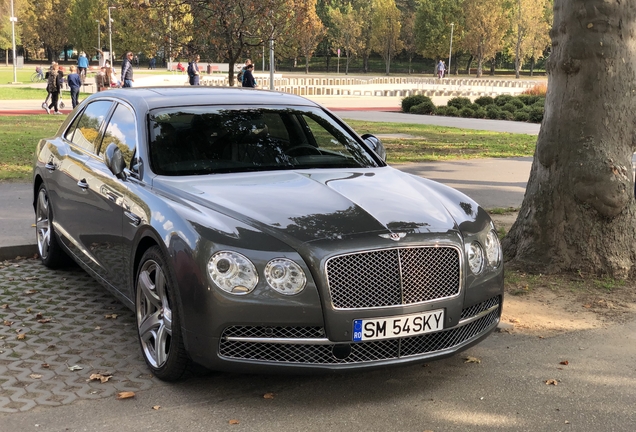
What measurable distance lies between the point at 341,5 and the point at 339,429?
103355 mm

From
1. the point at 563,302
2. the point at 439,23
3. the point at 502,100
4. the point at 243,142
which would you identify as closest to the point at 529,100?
the point at 502,100

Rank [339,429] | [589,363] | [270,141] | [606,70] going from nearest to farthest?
[339,429] → [589,363] → [270,141] → [606,70]

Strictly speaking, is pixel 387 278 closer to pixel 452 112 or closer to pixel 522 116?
pixel 522 116

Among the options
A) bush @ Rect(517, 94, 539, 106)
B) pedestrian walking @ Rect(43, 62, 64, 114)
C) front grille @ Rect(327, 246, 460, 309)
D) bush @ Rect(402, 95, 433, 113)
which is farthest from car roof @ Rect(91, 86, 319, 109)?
bush @ Rect(517, 94, 539, 106)

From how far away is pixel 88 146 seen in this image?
20.3 ft

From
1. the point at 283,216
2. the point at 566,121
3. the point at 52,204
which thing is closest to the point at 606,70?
the point at 566,121

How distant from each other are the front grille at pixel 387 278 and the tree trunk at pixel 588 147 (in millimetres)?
2996

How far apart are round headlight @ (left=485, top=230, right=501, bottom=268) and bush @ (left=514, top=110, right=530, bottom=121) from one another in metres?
24.5

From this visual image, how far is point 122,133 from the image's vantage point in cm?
564

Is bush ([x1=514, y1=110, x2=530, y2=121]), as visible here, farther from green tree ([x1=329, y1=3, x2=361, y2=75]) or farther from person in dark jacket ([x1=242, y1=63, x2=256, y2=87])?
green tree ([x1=329, y1=3, x2=361, y2=75])

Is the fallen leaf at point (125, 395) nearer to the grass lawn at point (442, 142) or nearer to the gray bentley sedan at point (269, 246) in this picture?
A: the gray bentley sedan at point (269, 246)

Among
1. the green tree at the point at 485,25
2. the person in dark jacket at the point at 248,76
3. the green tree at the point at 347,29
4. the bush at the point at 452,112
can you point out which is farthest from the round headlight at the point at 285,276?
the green tree at the point at 347,29

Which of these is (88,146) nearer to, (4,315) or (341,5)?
(4,315)

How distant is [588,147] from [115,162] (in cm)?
402
